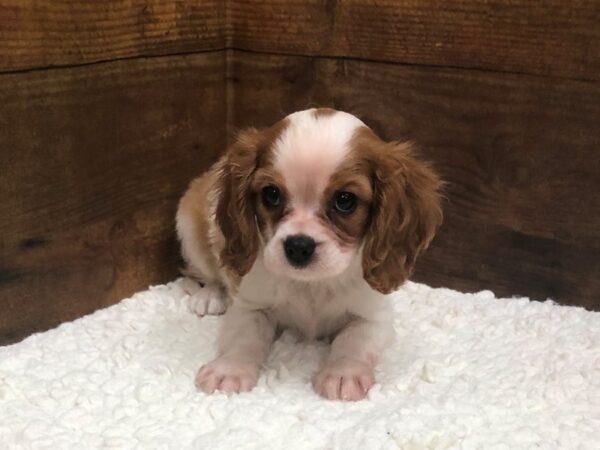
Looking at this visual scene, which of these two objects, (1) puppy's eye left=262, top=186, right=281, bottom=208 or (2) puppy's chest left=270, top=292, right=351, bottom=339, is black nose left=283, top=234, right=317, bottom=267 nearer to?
(1) puppy's eye left=262, top=186, right=281, bottom=208

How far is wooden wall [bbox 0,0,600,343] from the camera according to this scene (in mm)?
2281

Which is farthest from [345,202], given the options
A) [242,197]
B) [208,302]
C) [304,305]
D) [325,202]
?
[208,302]

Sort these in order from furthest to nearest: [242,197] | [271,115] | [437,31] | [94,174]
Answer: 1. [271,115]
2. [437,31]
3. [94,174]
4. [242,197]

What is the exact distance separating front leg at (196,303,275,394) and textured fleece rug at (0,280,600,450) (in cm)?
4

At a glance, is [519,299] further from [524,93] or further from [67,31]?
[67,31]

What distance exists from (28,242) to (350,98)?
1.25 metres

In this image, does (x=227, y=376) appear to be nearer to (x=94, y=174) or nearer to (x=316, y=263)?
(x=316, y=263)

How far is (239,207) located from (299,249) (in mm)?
301

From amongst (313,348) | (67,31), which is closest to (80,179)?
(67,31)

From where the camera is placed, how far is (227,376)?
2.07m

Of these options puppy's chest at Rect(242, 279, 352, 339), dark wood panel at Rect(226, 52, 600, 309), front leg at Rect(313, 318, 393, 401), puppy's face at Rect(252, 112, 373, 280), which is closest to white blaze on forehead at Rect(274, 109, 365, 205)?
puppy's face at Rect(252, 112, 373, 280)

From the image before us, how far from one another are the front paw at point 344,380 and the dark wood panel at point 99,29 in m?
1.23

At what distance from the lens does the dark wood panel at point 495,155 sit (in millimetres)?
2496

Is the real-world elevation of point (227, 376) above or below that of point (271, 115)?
below
